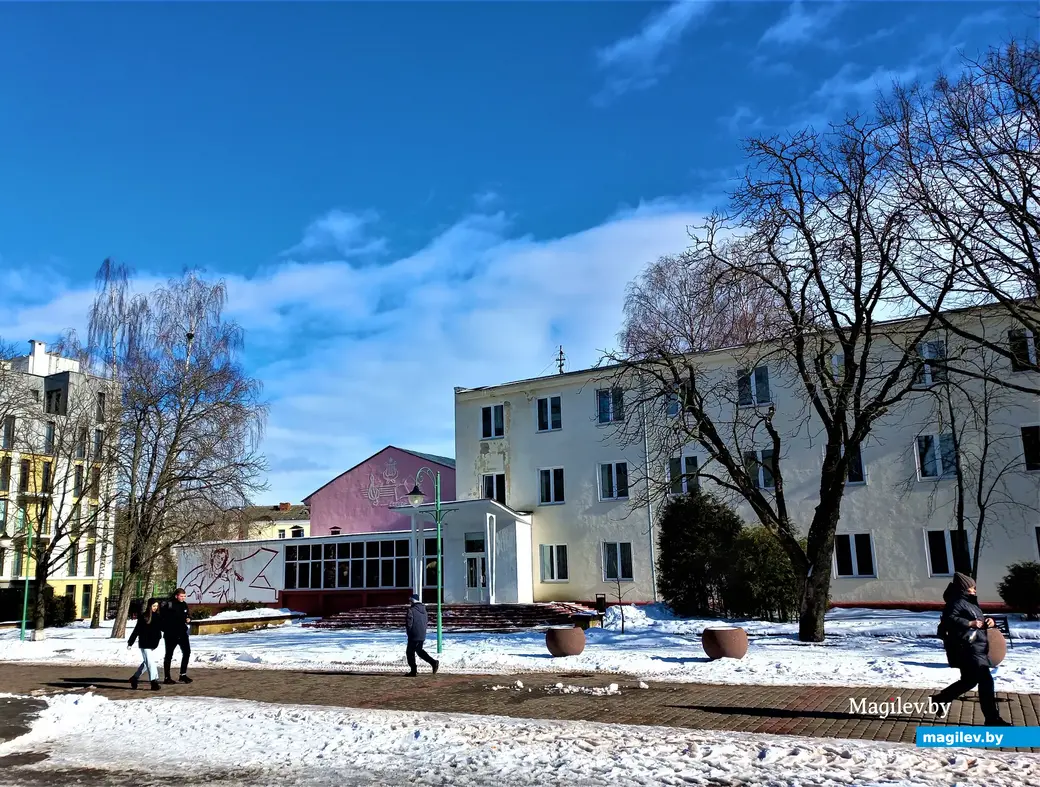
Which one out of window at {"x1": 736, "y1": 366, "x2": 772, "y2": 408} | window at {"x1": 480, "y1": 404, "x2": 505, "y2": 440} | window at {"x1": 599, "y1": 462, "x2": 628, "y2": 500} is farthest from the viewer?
window at {"x1": 480, "y1": 404, "x2": 505, "y2": 440}

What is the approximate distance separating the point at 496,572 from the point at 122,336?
16.8 m

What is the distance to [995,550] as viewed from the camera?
25000 mm

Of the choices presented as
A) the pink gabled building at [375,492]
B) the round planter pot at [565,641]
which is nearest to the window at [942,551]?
the round planter pot at [565,641]

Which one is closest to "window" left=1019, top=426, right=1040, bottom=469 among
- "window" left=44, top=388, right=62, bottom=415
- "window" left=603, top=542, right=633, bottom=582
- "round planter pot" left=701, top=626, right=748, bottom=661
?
"window" left=603, top=542, right=633, bottom=582

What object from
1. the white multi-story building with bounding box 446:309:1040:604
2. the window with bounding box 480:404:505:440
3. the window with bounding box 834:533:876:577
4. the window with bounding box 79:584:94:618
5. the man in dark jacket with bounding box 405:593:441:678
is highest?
the window with bounding box 480:404:505:440

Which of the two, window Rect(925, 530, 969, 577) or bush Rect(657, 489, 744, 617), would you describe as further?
bush Rect(657, 489, 744, 617)

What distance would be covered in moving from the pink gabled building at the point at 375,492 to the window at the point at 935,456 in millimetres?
22010

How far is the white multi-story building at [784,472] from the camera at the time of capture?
Result: 25.0 metres

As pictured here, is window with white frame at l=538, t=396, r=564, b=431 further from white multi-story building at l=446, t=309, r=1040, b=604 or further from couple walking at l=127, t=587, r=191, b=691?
couple walking at l=127, t=587, r=191, b=691

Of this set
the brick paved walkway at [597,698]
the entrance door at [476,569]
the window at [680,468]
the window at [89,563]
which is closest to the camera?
the brick paved walkway at [597,698]

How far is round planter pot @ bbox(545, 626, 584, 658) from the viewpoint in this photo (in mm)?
17281

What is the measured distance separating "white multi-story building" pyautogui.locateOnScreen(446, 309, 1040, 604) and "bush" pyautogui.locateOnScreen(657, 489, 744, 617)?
1320 mm

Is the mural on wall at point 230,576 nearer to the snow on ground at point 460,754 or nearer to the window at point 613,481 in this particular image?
the window at point 613,481

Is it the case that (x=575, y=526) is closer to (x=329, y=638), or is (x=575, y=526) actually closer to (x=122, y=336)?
(x=329, y=638)
